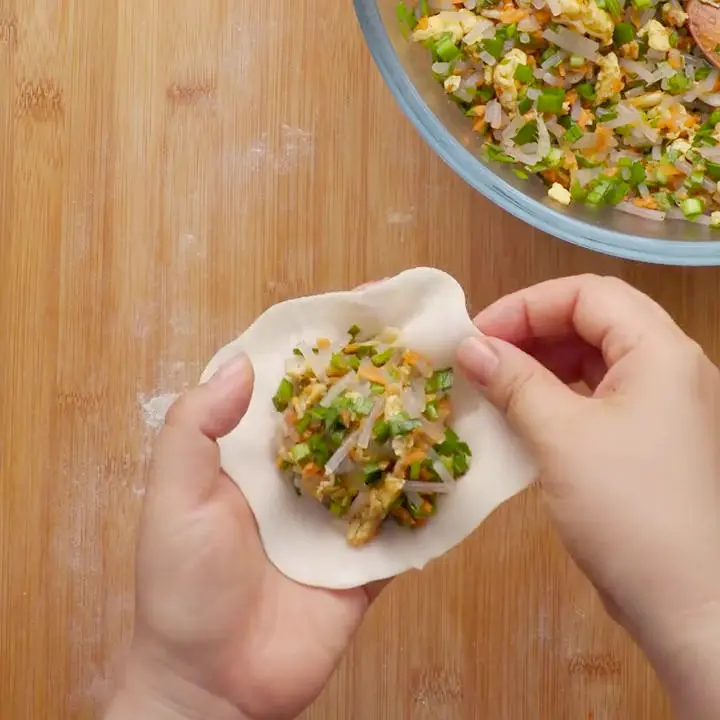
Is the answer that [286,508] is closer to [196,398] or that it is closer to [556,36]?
[196,398]

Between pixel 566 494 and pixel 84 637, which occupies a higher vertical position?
pixel 566 494

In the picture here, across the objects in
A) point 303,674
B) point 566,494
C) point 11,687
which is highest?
point 566,494

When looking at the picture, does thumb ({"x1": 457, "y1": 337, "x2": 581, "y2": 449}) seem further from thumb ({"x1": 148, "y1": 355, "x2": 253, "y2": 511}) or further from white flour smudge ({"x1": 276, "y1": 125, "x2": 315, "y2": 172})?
white flour smudge ({"x1": 276, "y1": 125, "x2": 315, "y2": 172})

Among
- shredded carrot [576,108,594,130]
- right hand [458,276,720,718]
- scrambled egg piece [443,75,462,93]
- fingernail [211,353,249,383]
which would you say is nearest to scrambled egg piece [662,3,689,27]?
shredded carrot [576,108,594,130]

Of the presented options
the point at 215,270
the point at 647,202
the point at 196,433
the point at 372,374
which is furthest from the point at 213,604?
the point at 647,202

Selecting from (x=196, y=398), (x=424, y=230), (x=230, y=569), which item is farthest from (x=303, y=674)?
(x=424, y=230)

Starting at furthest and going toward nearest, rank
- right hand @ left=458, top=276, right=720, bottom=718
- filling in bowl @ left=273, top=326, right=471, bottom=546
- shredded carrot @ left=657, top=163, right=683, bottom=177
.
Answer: shredded carrot @ left=657, top=163, right=683, bottom=177 → filling in bowl @ left=273, top=326, right=471, bottom=546 → right hand @ left=458, top=276, right=720, bottom=718

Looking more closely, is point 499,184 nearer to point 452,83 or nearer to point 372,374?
point 452,83
